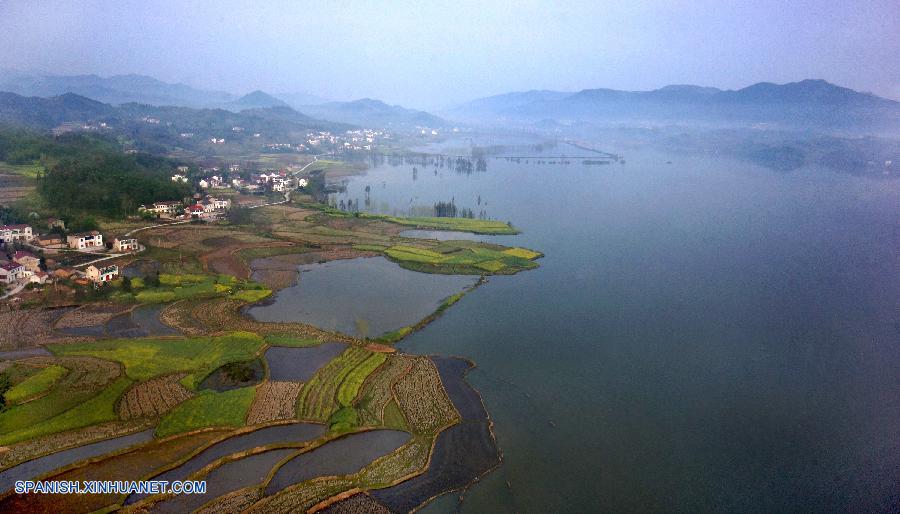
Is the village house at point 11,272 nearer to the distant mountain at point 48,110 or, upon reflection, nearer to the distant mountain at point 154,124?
the distant mountain at point 154,124

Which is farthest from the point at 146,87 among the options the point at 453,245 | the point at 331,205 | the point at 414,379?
the point at 414,379

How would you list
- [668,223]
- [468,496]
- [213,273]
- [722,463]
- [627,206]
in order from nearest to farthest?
[468,496] → [722,463] → [213,273] → [668,223] → [627,206]

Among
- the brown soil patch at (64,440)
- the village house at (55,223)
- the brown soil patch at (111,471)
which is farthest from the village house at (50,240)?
the brown soil patch at (111,471)

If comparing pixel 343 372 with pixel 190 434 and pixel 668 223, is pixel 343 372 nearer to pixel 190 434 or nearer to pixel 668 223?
pixel 190 434

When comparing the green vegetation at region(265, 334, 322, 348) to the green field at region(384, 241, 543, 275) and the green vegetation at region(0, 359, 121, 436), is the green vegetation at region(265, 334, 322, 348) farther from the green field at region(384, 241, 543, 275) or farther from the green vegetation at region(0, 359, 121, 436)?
the green field at region(384, 241, 543, 275)

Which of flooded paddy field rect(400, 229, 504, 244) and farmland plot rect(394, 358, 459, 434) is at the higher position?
flooded paddy field rect(400, 229, 504, 244)

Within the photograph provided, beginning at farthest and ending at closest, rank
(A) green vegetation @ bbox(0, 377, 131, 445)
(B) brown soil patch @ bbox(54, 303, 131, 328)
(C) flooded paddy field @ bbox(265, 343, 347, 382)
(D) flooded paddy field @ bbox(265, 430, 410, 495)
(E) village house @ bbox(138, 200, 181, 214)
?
(E) village house @ bbox(138, 200, 181, 214)
(B) brown soil patch @ bbox(54, 303, 131, 328)
(C) flooded paddy field @ bbox(265, 343, 347, 382)
(A) green vegetation @ bbox(0, 377, 131, 445)
(D) flooded paddy field @ bbox(265, 430, 410, 495)

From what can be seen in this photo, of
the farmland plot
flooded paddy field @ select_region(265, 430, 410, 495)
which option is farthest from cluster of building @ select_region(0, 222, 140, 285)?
flooded paddy field @ select_region(265, 430, 410, 495)

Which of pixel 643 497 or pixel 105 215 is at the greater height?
pixel 105 215
